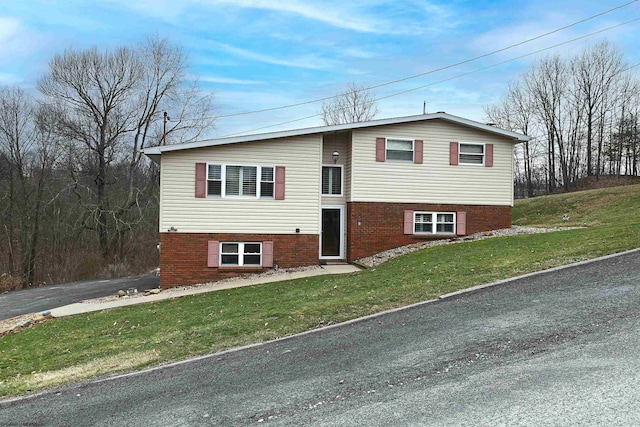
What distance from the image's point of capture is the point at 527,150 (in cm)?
4797

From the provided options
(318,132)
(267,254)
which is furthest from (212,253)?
(318,132)

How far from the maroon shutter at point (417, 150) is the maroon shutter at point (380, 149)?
1176 mm

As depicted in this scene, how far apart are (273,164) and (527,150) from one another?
39665 mm

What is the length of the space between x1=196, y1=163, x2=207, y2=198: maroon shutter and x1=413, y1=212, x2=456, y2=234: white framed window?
25.5 ft

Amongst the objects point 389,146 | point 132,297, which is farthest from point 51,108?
point 389,146

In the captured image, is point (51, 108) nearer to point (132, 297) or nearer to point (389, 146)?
point (132, 297)

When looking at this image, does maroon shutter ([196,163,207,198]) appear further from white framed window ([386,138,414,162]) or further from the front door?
white framed window ([386,138,414,162])

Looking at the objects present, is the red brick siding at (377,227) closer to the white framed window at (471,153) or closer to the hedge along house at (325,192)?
the hedge along house at (325,192)

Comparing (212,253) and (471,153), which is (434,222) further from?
(212,253)

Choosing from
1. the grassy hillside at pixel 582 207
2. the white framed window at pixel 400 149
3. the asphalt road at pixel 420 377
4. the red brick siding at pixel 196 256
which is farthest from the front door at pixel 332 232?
the grassy hillside at pixel 582 207

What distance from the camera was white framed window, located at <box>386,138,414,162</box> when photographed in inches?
684

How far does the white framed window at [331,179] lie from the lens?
17.8 metres

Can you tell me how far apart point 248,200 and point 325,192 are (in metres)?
3.31

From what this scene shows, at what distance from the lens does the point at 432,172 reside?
1756 cm
